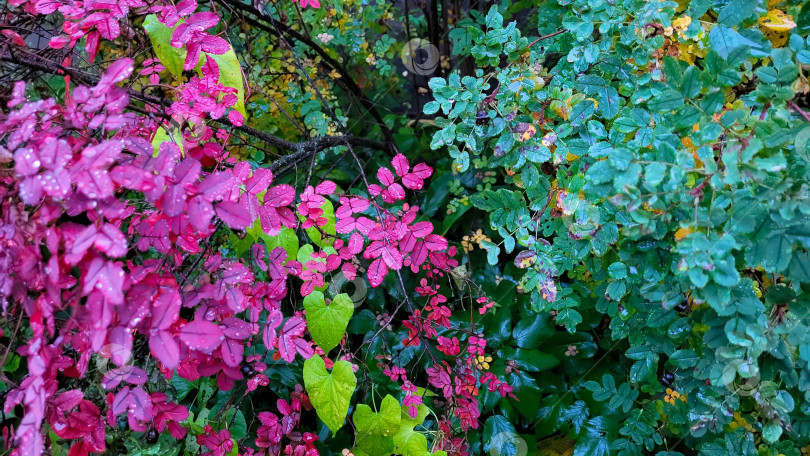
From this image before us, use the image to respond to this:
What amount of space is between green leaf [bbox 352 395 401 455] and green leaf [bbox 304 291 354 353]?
21 centimetres

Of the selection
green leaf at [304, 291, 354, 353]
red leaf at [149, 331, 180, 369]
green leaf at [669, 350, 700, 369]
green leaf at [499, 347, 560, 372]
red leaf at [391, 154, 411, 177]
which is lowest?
green leaf at [499, 347, 560, 372]

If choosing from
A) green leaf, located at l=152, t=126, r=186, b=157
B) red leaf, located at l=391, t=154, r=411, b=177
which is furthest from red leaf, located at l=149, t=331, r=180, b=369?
red leaf, located at l=391, t=154, r=411, b=177

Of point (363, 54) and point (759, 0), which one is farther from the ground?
point (759, 0)

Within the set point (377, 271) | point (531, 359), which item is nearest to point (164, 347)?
point (377, 271)

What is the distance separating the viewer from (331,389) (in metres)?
1.18

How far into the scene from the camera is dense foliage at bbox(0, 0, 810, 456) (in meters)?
0.72

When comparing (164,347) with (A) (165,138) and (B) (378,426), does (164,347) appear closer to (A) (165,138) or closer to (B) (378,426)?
(A) (165,138)

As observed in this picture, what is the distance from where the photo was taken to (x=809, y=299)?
2.68 feet

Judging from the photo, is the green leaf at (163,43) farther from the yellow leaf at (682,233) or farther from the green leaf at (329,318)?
the yellow leaf at (682,233)

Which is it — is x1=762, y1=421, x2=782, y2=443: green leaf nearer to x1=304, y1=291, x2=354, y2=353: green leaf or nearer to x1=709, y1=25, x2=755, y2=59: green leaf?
x1=709, y1=25, x2=755, y2=59: green leaf

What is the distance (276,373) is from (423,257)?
717 mm

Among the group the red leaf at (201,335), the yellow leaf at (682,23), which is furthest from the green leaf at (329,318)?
the yellow leaf at (682,23)

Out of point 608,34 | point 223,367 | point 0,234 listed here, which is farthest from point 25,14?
point 608,34

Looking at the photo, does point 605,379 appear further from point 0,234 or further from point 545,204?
point 0,234
